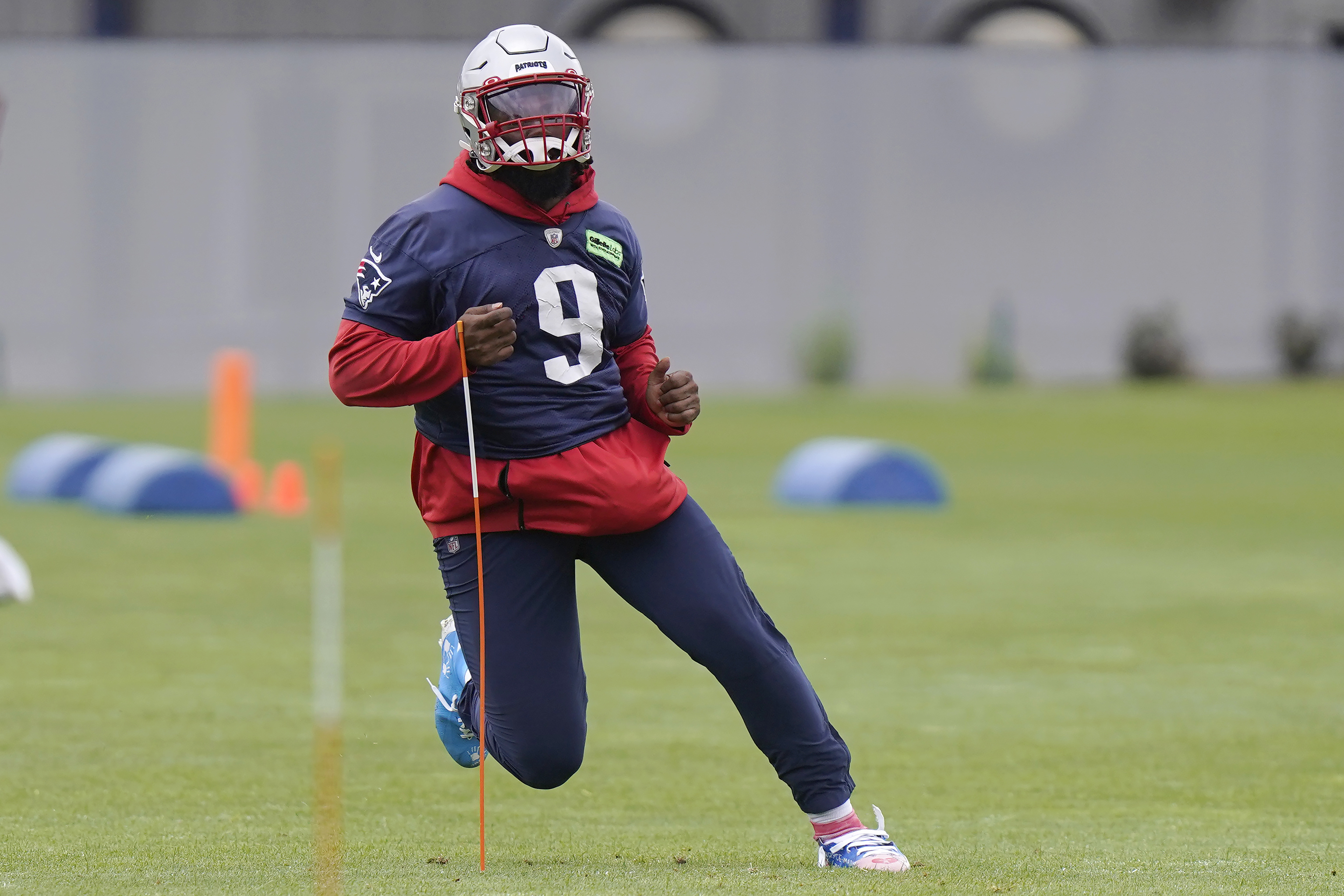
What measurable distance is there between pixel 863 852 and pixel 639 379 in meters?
1.29

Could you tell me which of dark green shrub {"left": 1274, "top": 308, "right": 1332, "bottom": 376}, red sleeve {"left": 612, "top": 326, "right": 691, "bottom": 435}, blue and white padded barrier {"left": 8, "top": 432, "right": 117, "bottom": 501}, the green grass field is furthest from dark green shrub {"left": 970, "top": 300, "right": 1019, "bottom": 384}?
red sleeve {"left": 612, "top": 326, "right": 691, "bottom": 435}

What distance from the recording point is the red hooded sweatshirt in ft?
16.7

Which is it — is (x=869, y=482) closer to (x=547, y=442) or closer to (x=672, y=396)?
(x=672, y=396)

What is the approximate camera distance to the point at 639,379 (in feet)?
18.1

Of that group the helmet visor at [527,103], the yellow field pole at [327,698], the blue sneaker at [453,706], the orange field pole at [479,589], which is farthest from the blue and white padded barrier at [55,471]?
the helmet visor at [527,103]

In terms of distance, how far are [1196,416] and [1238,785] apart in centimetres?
2017

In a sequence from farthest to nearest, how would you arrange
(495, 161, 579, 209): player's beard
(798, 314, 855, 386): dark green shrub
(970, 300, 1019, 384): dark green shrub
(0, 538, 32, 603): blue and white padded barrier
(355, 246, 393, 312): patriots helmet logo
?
(798, 314, 855, 386): dark green shrub
(970, 300, 1019, 384): dark green shrub
(0, 538, 32, 603): blue and white padded barrier
(495, 161, 579, 209): player's beard
(355, 246, 393, 312): patriots helmet logo

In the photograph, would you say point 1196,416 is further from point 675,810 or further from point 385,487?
point 675,810

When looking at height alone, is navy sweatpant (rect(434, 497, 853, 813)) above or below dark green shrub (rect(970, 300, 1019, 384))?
above

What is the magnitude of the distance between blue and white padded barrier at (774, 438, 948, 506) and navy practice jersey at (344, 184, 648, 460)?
1140cm

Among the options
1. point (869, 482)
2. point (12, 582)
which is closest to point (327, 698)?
point (12, 582)

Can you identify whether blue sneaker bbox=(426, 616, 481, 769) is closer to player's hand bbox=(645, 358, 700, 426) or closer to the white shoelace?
player's hand bbox=(645, 358, 700, 426)

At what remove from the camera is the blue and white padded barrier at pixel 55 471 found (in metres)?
17.1

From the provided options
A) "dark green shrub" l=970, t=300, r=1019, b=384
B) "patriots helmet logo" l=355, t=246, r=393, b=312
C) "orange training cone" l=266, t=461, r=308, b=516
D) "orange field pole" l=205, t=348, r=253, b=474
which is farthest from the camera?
"dark green shrub" l=970, t=300, r=1019, b=384
